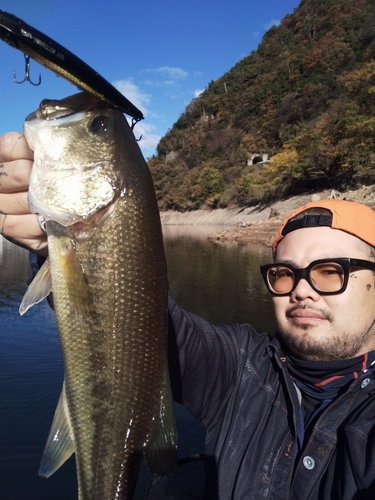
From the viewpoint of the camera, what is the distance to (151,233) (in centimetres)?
187

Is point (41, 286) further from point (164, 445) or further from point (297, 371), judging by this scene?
point (297, 371)

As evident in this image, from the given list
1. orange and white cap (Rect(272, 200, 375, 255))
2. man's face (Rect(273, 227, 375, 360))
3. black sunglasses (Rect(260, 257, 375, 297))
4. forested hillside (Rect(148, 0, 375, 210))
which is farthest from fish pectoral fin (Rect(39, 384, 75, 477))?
forested hillside (Rect(148, 0, 375, 210))

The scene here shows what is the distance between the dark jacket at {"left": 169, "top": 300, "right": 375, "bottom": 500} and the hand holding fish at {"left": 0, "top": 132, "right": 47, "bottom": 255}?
1108mm

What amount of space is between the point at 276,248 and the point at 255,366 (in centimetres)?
99

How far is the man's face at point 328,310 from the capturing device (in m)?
2.67

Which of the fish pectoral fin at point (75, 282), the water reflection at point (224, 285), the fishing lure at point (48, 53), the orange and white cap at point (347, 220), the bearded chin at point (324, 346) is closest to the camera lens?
the fishing lure at point (48, 53)

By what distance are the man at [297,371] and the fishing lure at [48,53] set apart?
89 centimetres

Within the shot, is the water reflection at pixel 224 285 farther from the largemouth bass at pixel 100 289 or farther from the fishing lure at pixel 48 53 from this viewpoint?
the fishing lure at pixel 48 53

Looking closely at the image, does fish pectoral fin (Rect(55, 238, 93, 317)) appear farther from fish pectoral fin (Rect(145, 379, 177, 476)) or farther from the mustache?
the mustache

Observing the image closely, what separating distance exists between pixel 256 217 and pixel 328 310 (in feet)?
140

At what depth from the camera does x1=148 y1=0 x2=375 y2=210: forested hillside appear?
39844 millimetres

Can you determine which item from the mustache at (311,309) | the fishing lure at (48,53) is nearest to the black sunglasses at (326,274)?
the mustache at (311,309)

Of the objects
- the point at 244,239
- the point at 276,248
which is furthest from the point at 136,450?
the point at 244,239

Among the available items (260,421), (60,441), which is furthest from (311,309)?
(60,441)
